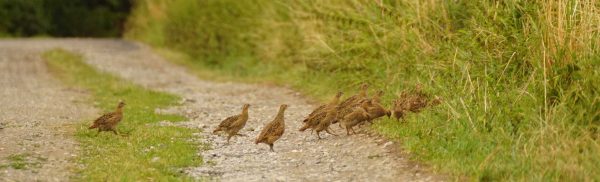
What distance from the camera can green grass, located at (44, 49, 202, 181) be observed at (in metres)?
8.87

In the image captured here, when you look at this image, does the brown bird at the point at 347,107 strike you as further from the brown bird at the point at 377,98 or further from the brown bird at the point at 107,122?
the brown bird at the point at 107,122

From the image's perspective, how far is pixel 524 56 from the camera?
1032 cm

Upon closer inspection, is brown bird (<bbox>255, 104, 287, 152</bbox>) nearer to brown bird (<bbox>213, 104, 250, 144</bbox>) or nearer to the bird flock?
the bird flock

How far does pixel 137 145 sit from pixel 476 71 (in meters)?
3.59

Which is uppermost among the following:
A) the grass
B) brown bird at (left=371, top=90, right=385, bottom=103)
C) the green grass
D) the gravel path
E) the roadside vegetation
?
the roadside vegetation

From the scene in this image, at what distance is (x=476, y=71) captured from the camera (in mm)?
10750

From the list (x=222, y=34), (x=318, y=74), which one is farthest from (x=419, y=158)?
(x=222, y=34)

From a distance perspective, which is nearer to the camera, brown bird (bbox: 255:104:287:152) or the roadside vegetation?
brown bird (bbox: 255:104:287:152)

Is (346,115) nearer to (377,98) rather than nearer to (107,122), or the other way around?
(377,98)

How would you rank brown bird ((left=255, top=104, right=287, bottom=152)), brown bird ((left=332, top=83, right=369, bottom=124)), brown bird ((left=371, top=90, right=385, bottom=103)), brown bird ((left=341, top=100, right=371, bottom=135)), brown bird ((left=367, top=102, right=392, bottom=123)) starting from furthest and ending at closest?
brown bird ((left=371, top=90, right=385, bottom=103))
brown bird ((left=332, top=83, right=369, bottom=124))
brown bird ((left=367, top=102, right=392, bottom=123))
brown bird ((left=341, top=100, right=371, bottom=135))
brown bird ((left=255, top=104, right=287, bottom=152))

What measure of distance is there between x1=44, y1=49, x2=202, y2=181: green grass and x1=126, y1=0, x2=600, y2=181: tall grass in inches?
84.4

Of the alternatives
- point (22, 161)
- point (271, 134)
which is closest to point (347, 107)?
point (271, 134)

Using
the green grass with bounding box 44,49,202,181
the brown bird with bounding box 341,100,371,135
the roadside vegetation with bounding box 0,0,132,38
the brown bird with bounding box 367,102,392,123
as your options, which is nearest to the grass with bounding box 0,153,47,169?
the green grass with bounding box 44,49,202,181

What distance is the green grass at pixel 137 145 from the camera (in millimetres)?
8867
